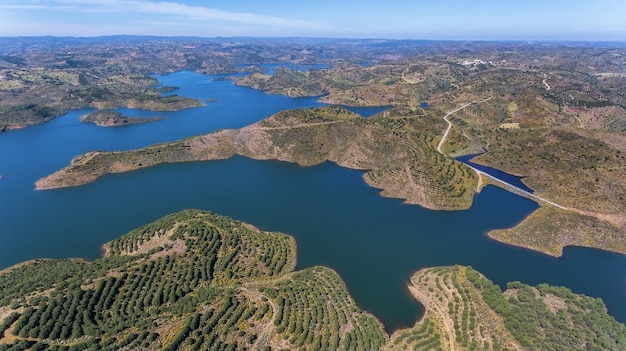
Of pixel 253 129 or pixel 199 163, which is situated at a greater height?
pixel 253 129

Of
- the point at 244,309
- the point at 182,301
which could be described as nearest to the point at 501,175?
the point at 244,309

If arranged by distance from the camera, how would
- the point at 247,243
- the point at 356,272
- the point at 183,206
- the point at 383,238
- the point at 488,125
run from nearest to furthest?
the point at 356,272, the point at 247,243, the point at 383,238, the point at 183,206, the point at 488,125

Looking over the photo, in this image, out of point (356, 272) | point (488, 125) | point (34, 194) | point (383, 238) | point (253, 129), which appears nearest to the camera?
point (356, 272)

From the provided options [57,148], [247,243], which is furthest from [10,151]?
[247,243]

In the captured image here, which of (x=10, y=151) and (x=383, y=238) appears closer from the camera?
→ (x=383, y=238)

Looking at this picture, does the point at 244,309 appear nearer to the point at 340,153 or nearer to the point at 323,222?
the point at 323,222

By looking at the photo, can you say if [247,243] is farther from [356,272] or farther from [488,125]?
[488,125]

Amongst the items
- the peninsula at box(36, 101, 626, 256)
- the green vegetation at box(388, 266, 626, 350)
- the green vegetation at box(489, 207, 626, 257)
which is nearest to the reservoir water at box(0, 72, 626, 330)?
the green vegetation at box(489, 207, 626, 257)
